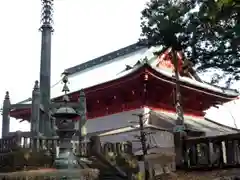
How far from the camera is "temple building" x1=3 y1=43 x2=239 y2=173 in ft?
51.2

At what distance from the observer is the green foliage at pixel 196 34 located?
33.6 feet

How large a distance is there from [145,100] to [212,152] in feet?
27.9

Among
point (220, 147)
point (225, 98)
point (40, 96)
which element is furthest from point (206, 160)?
point (225, 98)

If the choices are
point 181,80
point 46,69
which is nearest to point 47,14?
point 46,69

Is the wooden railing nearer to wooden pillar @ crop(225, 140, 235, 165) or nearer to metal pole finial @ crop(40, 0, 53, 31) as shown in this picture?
Result: wooden pillar @ crop(225, 140, 235, 165)

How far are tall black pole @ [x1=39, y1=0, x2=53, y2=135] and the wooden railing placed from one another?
509 cm

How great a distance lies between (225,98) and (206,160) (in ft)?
38.0

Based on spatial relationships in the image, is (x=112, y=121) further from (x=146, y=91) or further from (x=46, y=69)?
(x=46, y=69)

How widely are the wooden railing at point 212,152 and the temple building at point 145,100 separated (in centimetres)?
502

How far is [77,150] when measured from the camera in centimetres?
1205

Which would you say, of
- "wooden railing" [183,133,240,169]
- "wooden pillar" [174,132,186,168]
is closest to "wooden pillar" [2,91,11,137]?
"wooden pillar" [174,132,186,168]

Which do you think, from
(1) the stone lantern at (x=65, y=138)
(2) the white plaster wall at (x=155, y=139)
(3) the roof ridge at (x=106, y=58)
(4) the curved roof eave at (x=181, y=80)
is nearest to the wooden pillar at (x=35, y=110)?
(1) the stone lantern at (x=65, y=138)

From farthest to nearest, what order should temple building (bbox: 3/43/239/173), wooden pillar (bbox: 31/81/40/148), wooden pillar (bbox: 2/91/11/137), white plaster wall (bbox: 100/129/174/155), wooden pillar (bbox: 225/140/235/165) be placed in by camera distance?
1. temple building (bbox: 3/43/239/173)
2. white plaster wall (bbox: 100/129/174/155)
3. wooden pillar (bbox: 2/91/11/137)
4. wooden pillar (bbox: 31/81/40/148)
5. wooden pillar (bbox: 225/140/235/165)

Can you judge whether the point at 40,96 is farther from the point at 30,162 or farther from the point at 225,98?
the point at 225,98
